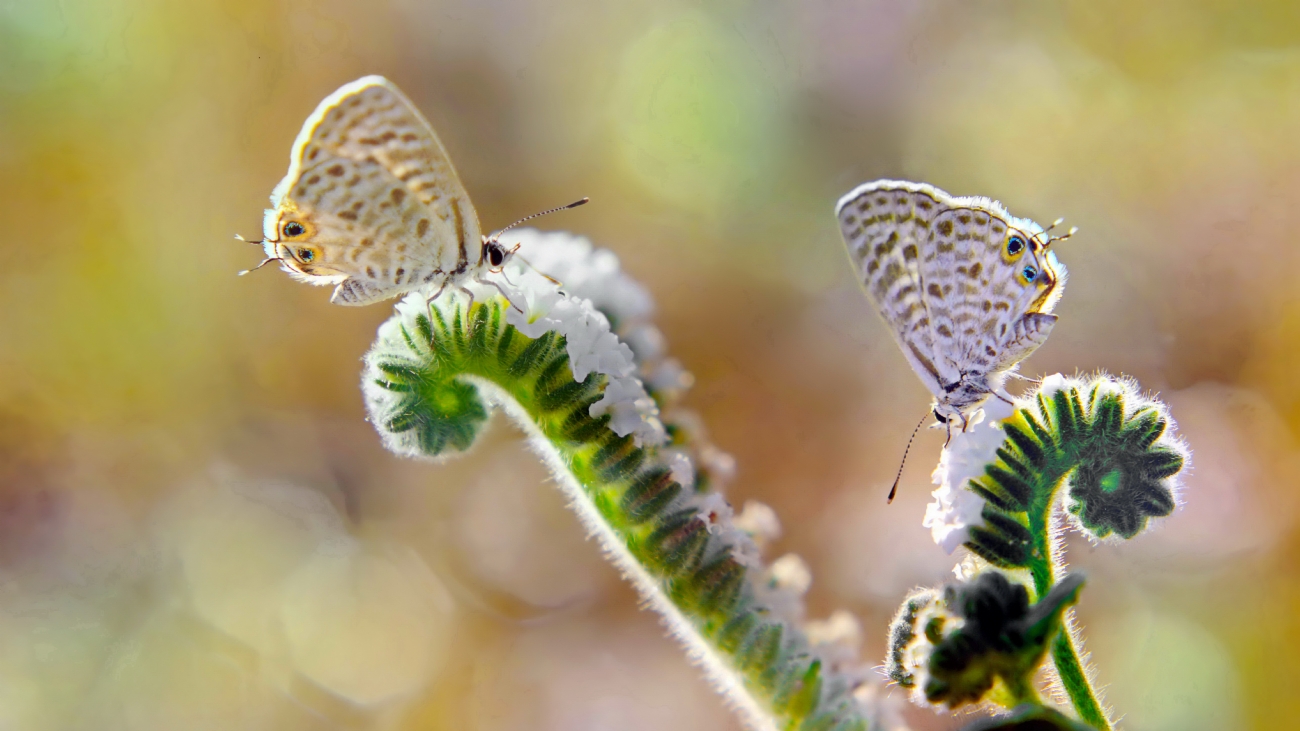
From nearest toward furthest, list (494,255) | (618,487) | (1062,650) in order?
(1062,650)
(618,487)
(494,255)

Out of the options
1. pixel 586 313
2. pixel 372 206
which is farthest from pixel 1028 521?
pixel 372 206

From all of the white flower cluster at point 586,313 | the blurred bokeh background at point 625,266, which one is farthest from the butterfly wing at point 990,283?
the blurred bokeh background at point 625,266

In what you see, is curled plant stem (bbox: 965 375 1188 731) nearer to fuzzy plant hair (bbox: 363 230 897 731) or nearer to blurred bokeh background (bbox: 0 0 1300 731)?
fuzzy plant hair (bbox: 363 230 897 731)

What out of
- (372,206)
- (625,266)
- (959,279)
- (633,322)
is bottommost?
(633,322)

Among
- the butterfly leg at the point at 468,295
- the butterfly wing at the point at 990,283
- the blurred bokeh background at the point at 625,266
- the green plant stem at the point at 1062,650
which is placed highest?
the blurred bokeh background at the point at 625,266

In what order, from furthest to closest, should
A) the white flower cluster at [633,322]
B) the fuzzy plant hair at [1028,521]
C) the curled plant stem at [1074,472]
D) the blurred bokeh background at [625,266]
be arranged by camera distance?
the blurred bokeh background at [625,266], the white flower cluster at [633,322], the curled plant stem at [1074,472], the fuzzy plant hair at [1028,521]

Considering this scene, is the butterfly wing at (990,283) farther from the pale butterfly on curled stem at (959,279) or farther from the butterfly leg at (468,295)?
the butterfly leg at (468,295)

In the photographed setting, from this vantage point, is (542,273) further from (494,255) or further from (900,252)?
(900,252)
